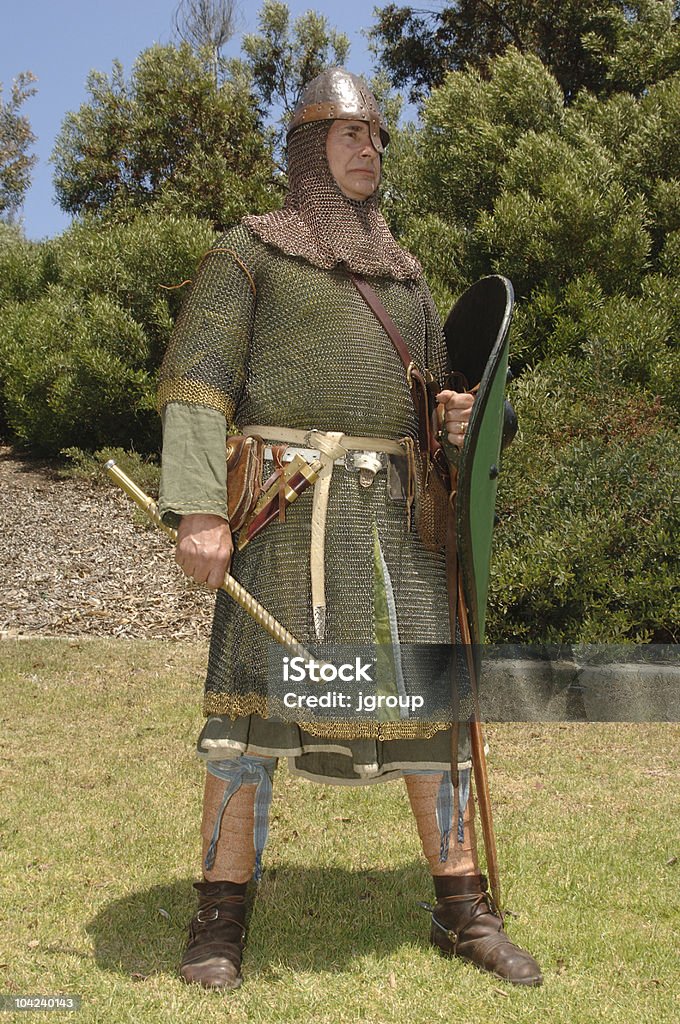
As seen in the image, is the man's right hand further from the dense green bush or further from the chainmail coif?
the dense green bush

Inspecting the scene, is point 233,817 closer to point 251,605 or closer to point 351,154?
point 251,605

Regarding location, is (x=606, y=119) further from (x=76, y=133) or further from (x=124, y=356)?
(x=76, y=133)

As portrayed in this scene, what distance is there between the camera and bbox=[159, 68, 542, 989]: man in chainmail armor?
256 centimetres

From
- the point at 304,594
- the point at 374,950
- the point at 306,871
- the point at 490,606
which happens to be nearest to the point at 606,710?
the point at 490,606

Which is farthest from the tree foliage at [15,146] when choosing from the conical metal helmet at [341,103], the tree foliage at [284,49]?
the conical metal helmet at [341,103]

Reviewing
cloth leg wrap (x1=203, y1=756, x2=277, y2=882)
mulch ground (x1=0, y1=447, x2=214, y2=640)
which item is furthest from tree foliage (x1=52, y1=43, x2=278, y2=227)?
cloth leg wrap (x1=203, y1=756, x2=277, y2=882)

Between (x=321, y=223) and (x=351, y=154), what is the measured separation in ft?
0.67

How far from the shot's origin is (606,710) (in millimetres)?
5539

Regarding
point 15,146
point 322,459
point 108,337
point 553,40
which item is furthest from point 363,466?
point 15,146

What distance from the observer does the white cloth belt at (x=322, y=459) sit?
2568mm

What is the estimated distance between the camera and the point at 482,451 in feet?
8.25

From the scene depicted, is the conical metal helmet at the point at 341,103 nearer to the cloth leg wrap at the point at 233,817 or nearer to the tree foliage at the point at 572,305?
the cloth leg wrap at the point at 233,817

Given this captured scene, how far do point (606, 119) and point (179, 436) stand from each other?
8025mm

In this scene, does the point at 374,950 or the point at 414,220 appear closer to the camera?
the point at 374,950
